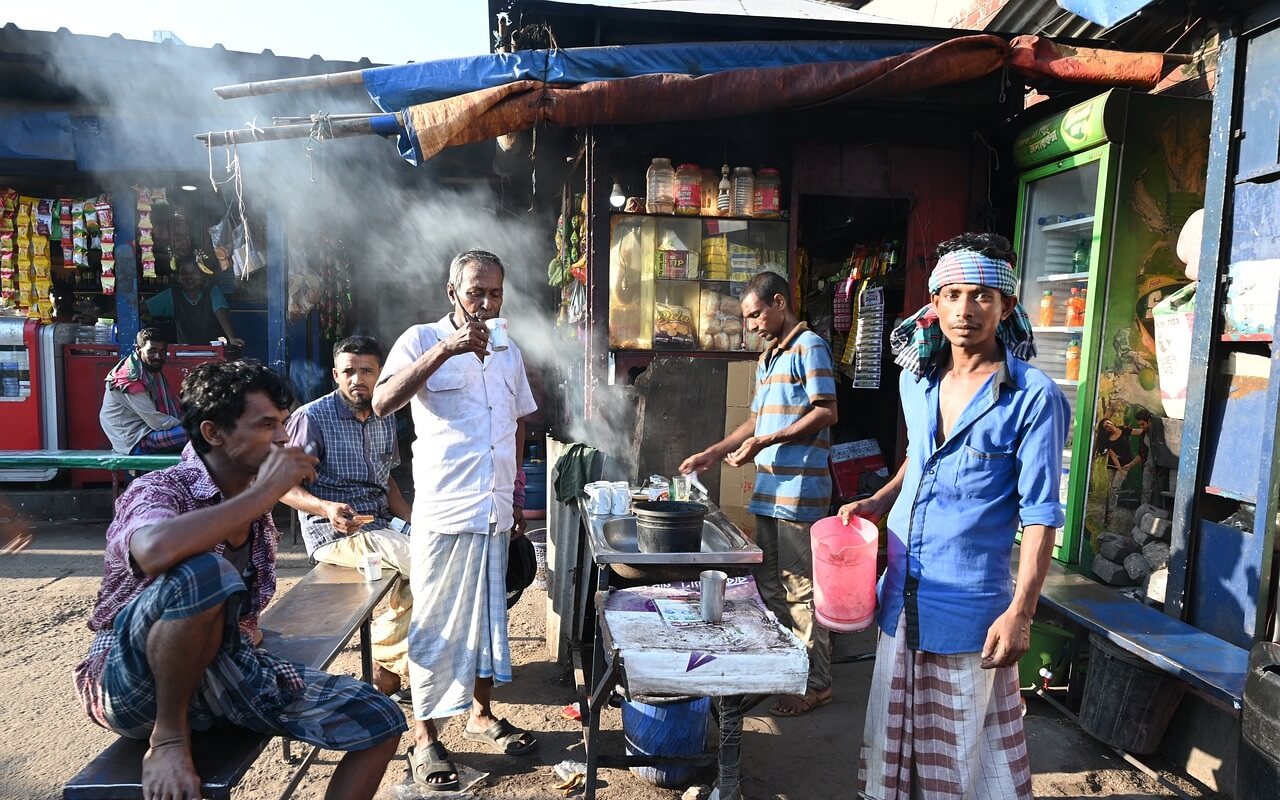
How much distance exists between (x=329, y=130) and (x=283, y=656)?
3694 mm

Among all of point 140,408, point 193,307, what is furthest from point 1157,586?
point 193,307

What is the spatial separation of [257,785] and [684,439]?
292cm

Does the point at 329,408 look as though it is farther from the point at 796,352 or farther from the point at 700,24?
the point at 700,24

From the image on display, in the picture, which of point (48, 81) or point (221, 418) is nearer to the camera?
point (221, 418)

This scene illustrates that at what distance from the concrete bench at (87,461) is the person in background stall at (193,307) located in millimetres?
1826

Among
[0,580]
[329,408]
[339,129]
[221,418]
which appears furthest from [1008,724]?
[0,580]

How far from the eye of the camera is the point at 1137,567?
4164 millimetres

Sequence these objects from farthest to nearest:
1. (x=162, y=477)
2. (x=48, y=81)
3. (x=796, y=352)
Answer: (x=48, y=81) → (x=796, y=352) → (x=162, y=477)

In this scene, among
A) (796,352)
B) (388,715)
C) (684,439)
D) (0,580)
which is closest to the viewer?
(388,715)

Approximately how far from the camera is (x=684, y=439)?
489 cm

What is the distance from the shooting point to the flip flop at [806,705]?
3926mm

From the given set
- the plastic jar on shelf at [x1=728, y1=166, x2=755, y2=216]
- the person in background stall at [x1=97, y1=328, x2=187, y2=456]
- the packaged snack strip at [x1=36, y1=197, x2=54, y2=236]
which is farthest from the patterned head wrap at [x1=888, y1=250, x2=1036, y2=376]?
the packaged snack strip at [x1=36, y1=197, x2=54, y2=236]

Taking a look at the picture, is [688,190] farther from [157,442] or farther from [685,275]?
[157,442]

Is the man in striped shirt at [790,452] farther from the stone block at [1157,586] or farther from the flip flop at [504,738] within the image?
the stone block at [1157,586]
